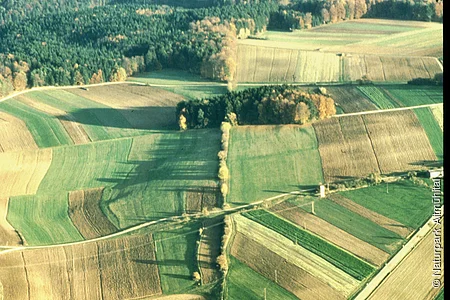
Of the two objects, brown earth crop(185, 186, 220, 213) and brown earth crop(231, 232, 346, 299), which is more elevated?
brown earth crop(185, 186, 220, 213)

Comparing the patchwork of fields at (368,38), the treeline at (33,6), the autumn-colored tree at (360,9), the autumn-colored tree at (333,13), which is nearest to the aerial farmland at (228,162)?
the patchwork of fields at (368,38)

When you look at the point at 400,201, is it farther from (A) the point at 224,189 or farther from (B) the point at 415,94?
(B) the point at 415,94

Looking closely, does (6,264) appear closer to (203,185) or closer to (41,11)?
(203,185)

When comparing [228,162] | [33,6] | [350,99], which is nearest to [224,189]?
[228,162]

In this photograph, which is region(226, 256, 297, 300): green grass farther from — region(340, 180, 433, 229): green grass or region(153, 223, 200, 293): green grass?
region(340, 180, 433, 229): green grass

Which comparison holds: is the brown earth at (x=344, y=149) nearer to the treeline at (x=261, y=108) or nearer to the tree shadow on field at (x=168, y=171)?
the treeline at (x=261, y=108)

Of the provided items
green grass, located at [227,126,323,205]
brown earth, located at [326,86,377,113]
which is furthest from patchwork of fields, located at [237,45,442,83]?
green grass, located at [227,126,323,205]

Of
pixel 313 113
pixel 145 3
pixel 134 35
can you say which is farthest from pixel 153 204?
pixel 145 3
